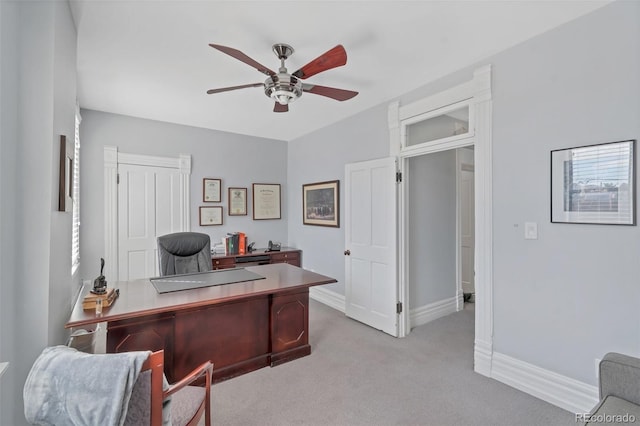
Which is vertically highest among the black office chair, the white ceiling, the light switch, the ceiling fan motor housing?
the white ceiling

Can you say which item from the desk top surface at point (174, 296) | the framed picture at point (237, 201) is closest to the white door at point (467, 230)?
the desk top surface at point (174, 296)

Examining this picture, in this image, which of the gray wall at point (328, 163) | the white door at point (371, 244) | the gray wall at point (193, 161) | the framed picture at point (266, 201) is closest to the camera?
the white door at point (371, 244)

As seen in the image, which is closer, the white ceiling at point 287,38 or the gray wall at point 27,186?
the gray wall at point 27,186

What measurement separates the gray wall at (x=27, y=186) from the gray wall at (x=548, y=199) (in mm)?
3027

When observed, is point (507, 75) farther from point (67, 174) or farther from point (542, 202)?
point (67, 174)

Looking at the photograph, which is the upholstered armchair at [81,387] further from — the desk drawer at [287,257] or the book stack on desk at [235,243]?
the desk drawer at [287,257]

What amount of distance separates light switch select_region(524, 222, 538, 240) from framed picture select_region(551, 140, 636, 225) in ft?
0.42

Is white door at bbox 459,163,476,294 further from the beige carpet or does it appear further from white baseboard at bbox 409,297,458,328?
the beige carpet

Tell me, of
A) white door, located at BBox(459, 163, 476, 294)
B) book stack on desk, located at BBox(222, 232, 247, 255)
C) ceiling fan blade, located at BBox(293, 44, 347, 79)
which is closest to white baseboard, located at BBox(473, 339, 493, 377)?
white door, located at BBox(459, 163, 476, 294)

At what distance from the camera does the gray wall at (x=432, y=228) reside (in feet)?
12.0

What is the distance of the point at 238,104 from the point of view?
367cm

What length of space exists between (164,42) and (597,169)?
325 centimetres

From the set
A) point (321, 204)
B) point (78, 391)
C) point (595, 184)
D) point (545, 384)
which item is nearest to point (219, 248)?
point (321, 204)

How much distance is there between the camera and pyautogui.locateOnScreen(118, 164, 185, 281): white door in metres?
4.05
